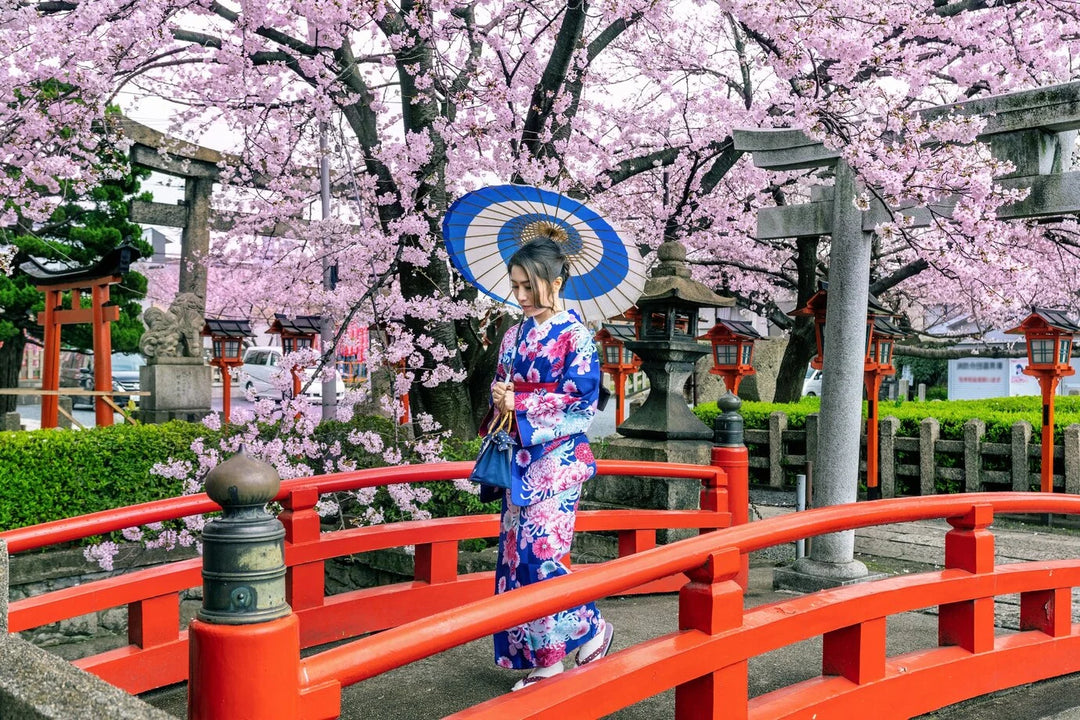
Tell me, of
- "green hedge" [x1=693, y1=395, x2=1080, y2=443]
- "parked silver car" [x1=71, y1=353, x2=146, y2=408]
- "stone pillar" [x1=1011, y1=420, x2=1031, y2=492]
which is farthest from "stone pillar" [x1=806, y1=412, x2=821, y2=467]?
"parked silver car" [x1=71, y1=353, x2=146, y2=408]

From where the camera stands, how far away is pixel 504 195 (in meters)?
4.27

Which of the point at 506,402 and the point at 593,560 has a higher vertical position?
the point at 506,402

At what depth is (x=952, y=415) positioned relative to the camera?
38.2 ft

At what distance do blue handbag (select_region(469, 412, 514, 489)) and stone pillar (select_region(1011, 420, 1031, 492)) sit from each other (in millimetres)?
8968

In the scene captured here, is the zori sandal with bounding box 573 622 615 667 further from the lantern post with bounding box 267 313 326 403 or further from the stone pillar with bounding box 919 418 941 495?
the lantern post with bounding box 267 313 326 403

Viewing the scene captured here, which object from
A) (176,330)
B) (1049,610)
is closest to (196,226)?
(176,330)

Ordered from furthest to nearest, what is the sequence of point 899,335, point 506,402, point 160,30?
point 899,335 → point 160,30 → point 506,402

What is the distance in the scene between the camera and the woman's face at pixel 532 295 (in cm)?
358

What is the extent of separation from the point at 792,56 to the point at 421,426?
13.4 feet

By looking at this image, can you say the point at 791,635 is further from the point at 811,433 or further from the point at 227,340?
the point at 227,340

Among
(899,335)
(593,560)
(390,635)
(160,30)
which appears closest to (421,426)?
(593,560)

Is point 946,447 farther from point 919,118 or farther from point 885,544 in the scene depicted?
point 919,118

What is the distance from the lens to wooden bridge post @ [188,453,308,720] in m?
1.95

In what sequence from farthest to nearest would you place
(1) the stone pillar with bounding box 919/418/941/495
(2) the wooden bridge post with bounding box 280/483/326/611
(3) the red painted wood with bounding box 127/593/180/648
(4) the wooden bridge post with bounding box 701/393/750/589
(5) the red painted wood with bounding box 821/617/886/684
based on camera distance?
(1) the stone pillar with bounding box 919/418/941/495 → (4) the wooden bridge post with bounding box 701/393/750/589 → (2) the wooden bridge post with bounding box 280/483/326/611 → (3) the red painted wood with bounding box 127/593/180/648 → (5) the red painted wood with bounding box 821/617/886/684
